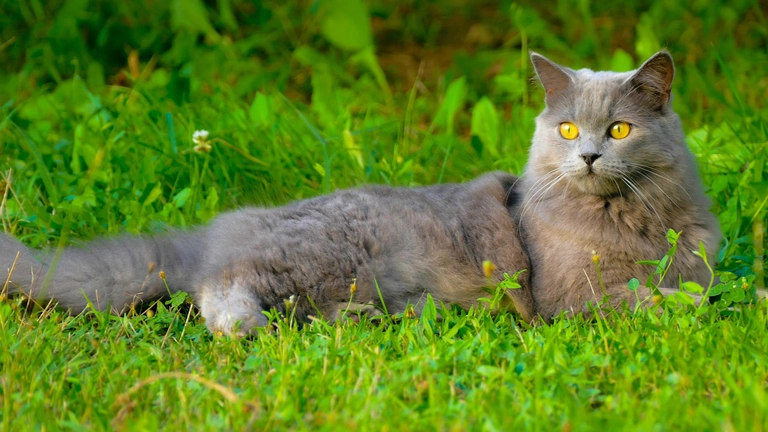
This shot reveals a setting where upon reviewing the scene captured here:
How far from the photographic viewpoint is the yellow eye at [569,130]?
9.87ft

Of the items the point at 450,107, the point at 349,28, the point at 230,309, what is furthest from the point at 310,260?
the point at 349,28

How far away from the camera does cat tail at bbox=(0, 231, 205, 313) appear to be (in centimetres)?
282

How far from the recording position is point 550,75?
10.4 ft

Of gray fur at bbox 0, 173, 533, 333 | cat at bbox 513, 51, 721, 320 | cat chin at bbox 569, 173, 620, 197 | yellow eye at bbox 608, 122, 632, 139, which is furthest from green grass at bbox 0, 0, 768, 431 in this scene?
yellow eye at bbox 608, 122, 632, 139

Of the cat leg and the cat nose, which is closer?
the cat leg

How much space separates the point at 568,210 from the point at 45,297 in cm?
193

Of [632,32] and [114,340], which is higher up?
[632,32]

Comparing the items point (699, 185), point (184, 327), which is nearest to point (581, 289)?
point (699, 185)

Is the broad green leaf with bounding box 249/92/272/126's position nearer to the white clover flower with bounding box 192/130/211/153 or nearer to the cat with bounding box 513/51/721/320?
the white clover flower with bounding box 192/130/211/153

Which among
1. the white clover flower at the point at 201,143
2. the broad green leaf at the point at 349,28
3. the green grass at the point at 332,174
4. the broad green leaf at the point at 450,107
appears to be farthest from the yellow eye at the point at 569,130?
the broad green leaf at the point at 349,28

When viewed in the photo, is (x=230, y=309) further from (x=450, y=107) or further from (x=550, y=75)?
(x=450, y=107)

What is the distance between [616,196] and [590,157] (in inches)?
9.1

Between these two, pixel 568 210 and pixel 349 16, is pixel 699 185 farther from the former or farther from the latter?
pixel 349 16

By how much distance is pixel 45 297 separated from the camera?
9.24 ft
